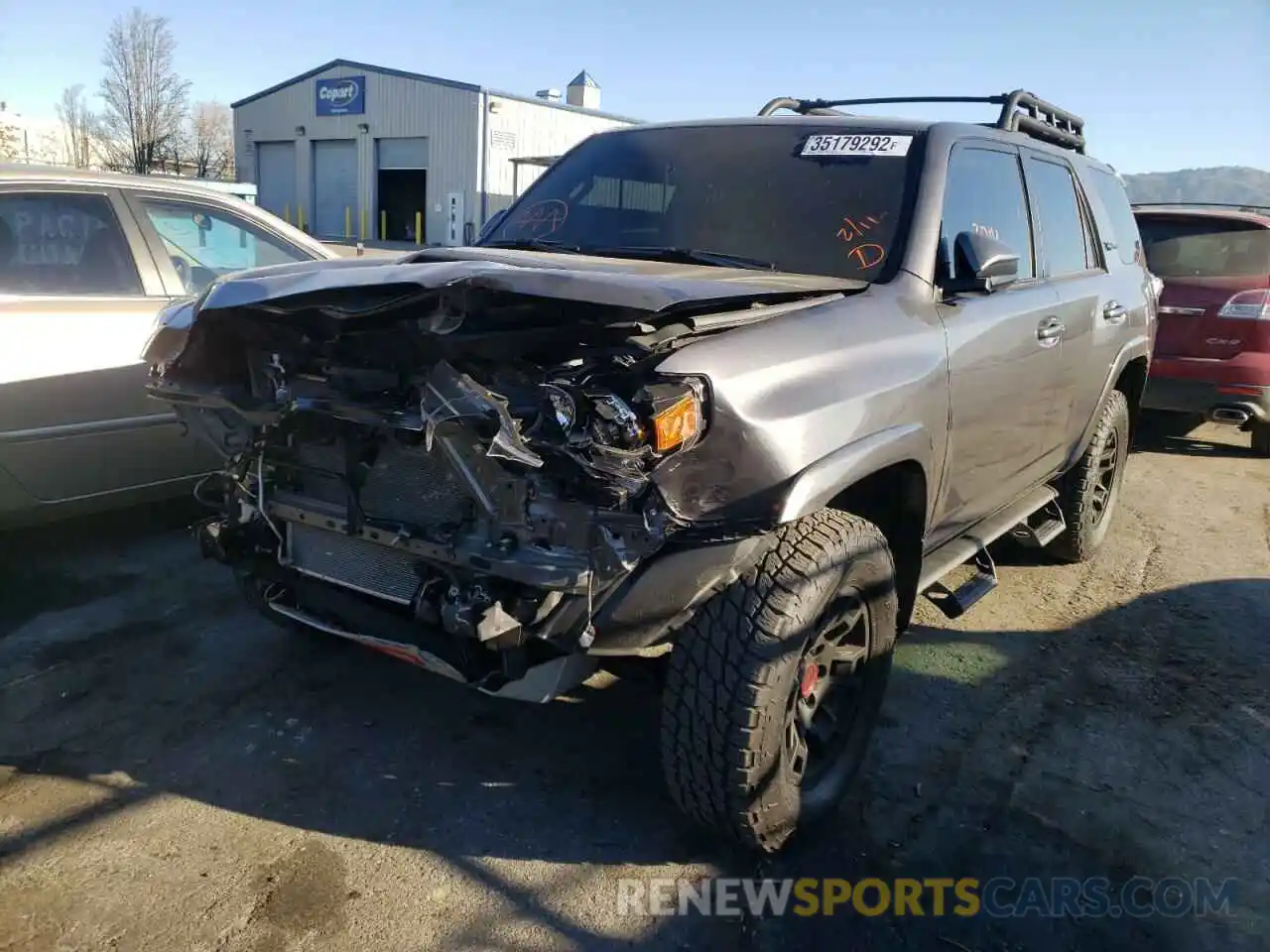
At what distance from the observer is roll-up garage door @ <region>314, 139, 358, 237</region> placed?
33812mm

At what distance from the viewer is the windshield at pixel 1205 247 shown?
7.46 metres

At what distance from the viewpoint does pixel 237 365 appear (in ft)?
9.80

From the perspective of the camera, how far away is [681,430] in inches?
86.7

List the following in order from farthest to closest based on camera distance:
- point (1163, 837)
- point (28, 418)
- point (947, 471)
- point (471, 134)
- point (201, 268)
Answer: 1. point (471, 134)
2. point (201, 268)
3. point (28, 418)
4. point (947, 471)
5. point (1163, 837)

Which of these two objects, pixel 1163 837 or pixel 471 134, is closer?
pixel 1163 837

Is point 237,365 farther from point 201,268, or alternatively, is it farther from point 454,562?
point 201,268

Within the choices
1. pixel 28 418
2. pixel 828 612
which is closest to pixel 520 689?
pixel 828 612

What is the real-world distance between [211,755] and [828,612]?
6.46 ft

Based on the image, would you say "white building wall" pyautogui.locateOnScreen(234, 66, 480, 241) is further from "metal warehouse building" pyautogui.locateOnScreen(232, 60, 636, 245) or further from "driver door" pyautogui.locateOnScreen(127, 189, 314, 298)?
"driver door" pyautogui.locateOnScreen(127, 189, 314, 298)

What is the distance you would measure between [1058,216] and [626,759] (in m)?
3.15

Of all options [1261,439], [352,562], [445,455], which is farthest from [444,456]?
[1261,439]

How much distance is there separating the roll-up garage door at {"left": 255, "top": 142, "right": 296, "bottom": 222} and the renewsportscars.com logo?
1423 inches

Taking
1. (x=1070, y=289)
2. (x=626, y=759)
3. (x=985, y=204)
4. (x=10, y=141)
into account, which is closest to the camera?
(x=626, y=759)

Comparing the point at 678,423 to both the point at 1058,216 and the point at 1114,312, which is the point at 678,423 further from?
the point at 1114,312
